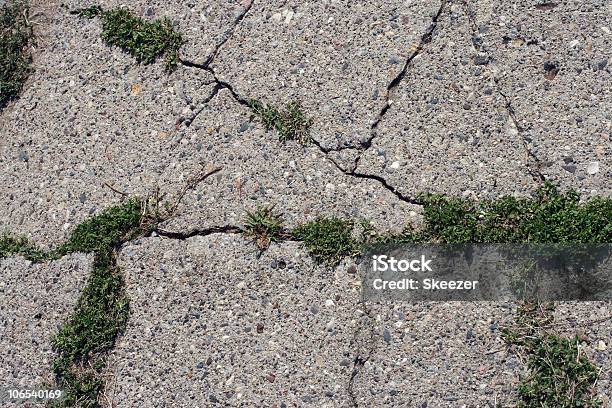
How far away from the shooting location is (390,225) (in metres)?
4.38

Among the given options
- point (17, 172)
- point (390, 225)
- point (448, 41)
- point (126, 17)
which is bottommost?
point (17, 172)

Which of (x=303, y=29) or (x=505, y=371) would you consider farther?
(x=303, y=29)

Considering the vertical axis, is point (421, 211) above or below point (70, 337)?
above

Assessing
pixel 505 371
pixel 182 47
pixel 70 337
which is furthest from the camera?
pixel 182 47

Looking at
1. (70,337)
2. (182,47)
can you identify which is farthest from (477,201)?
(70,337)

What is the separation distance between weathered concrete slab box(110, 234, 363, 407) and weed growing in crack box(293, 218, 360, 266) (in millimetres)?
61

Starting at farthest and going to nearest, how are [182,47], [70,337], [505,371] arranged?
[182,47], [70,337], [505,371]

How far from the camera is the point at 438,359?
4.22 metres

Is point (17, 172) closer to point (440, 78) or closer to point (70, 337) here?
point (70, 337)

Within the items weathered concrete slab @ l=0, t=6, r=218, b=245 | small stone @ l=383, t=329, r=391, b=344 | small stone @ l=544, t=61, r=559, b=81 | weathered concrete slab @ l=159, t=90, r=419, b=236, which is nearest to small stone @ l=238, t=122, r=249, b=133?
weathered concrete slab @ l=159, t=90, r=419, b=236

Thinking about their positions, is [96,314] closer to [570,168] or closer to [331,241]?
[331,241]

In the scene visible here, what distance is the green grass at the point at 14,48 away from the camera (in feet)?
16.5

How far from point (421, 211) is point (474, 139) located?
0.46 meters

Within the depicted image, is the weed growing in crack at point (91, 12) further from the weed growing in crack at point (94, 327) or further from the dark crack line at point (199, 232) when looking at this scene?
the dark crack line at point (199, 232)
